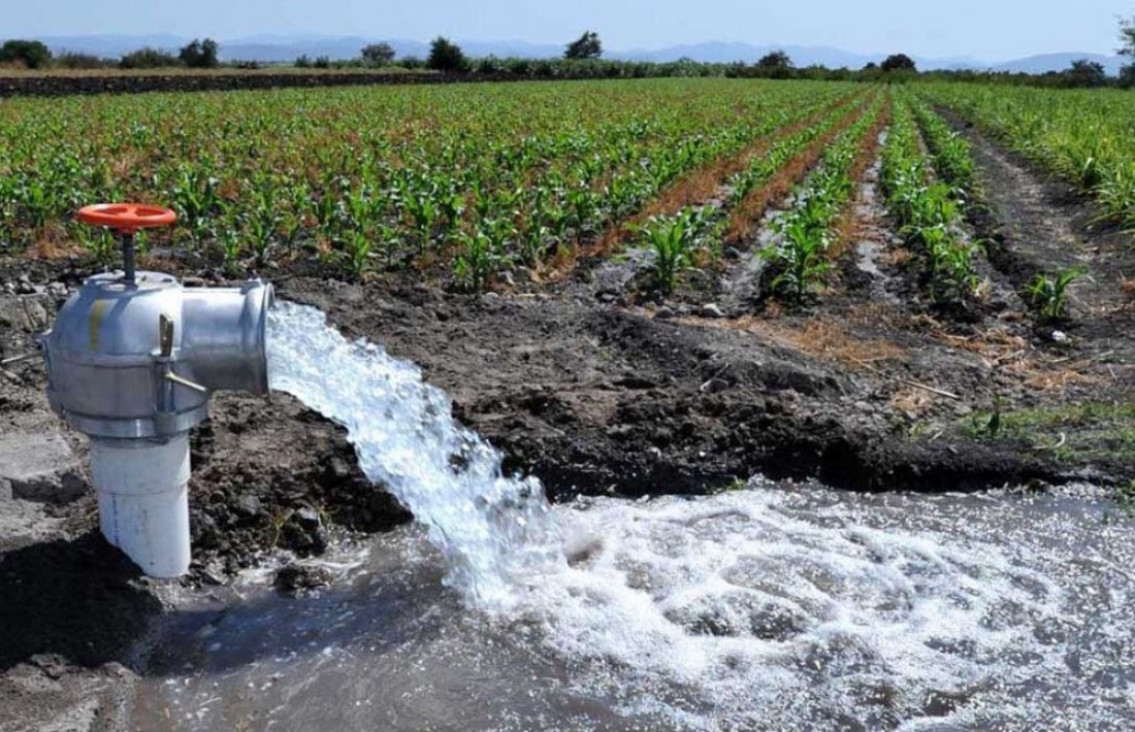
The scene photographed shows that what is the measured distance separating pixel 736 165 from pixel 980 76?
54896 mm

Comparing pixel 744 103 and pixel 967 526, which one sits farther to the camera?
pixel 744 103

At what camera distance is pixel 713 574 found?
4.52 metres

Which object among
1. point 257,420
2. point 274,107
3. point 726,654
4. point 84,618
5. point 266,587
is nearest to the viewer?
point 84,618

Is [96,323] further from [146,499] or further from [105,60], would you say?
[105,60]

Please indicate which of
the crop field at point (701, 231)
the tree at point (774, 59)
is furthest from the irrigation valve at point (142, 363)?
the tree at point (774, 59)

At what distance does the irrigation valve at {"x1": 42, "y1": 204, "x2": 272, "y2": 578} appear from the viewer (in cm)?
352

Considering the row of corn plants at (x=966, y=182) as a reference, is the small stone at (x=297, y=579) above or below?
below

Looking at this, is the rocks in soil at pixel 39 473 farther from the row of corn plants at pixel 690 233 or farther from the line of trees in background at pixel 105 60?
the line of trees in background at pixel 105 60

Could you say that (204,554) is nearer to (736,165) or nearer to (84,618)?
(84,618)

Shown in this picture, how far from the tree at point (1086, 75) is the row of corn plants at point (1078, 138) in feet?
98.0

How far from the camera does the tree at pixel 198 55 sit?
54588 millimetres

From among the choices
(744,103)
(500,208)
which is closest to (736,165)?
(500,208)

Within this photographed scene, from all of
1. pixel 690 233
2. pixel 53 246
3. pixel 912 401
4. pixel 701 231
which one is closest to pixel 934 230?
pixel 690 233

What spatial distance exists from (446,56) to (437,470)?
182 ft
